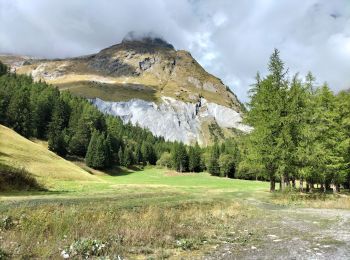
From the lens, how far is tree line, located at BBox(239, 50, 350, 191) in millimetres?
40688

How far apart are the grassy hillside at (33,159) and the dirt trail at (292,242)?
5313cm

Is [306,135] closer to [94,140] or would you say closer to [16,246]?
[16,246]

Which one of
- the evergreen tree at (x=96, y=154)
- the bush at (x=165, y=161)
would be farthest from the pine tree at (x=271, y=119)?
the bush at (x=165, y=161)

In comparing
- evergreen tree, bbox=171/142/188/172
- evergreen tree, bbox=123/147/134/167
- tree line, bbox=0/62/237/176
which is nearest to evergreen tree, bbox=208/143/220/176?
tree line, bbox=0/62/237/176

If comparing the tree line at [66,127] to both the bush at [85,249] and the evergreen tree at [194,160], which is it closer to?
the evergreen tree at [194,160]

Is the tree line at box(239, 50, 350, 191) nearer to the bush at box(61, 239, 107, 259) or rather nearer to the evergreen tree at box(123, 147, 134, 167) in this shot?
the bush at box(61, 239, 107, 259)

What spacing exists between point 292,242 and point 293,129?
93.5 ft

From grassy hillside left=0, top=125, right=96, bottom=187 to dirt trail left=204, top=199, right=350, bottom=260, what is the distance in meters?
53.1

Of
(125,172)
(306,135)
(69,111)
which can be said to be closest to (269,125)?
(306,135)

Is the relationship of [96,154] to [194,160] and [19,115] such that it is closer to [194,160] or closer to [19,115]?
[19,115]

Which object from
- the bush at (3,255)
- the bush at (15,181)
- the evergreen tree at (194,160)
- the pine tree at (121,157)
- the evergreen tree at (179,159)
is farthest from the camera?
the evergreen tree at (194,160)

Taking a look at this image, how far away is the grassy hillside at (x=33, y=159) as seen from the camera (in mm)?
69562

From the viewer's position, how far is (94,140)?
13938 centimetres

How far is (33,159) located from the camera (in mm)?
75938
